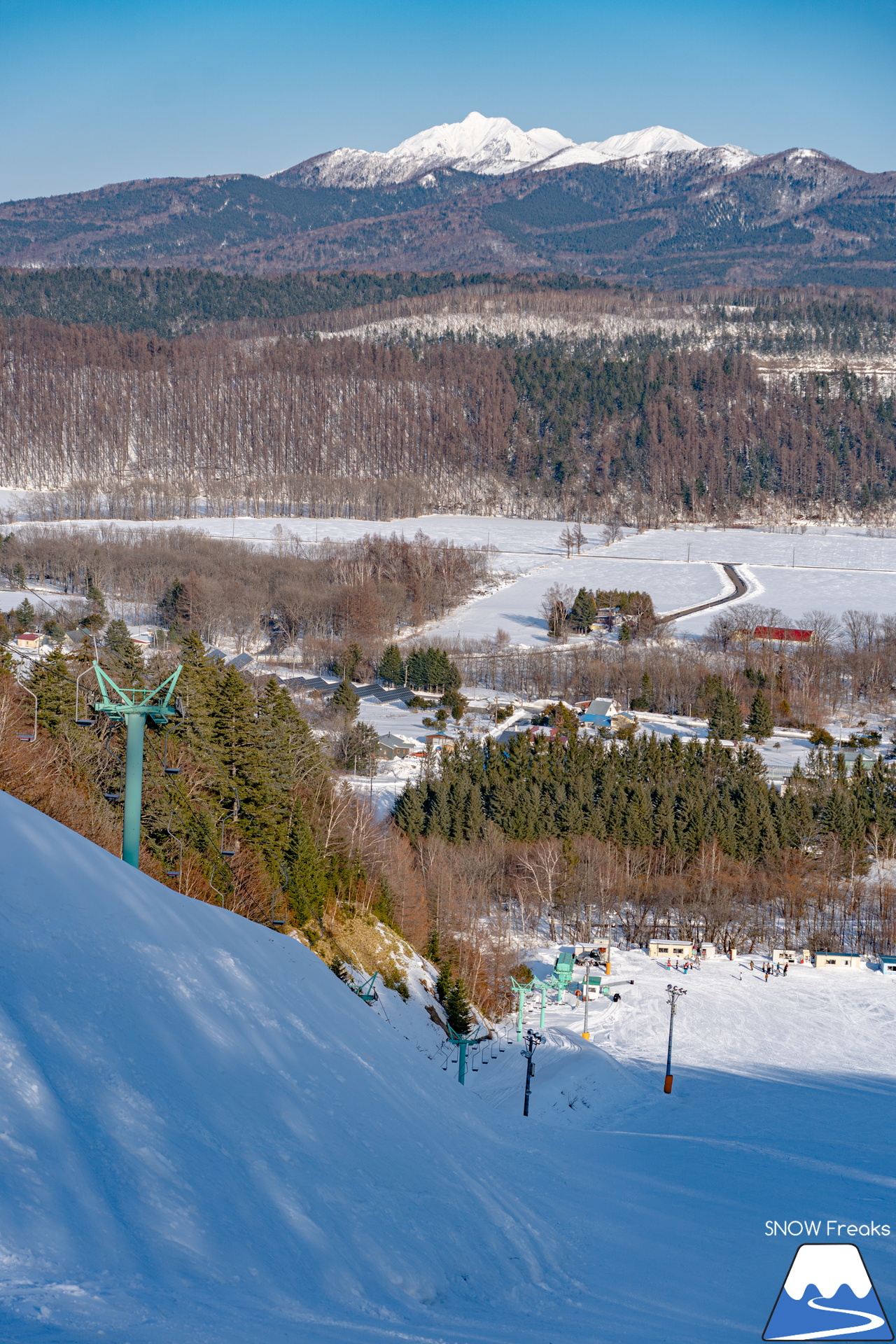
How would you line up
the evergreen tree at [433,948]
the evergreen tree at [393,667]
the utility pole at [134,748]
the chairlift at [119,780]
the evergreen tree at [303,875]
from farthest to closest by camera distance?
1. the evergreen tree at [393,667]
2. the evergreen tree at [433,948]
3. the evergreen tree at [303,875]
4. the chairlift at [119,780]
5. the utility pole at [134,748]

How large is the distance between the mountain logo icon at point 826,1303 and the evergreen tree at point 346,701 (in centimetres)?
4468

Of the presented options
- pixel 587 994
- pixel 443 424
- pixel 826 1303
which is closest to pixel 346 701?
pixel 587 994

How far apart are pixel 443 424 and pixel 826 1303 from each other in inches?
6325

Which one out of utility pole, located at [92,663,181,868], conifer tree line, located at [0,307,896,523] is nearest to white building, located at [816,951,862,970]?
utility pole, located at [92,663,181,868]

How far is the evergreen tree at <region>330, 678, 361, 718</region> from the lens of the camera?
171 ft

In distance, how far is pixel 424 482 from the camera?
149250 mm

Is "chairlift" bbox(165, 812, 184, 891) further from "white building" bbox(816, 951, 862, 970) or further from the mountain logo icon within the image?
"white building" bbox(816, 951, 862, 970)

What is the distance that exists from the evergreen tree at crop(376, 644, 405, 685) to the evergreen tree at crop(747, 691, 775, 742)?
20812 mm

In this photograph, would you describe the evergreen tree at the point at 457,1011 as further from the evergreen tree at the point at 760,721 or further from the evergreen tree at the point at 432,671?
the evergreen tree at the point at 432,671

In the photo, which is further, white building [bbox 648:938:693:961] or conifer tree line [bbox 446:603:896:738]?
conifer tree line [bbox 446:603:896:738]

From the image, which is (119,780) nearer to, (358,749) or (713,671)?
(358,749)

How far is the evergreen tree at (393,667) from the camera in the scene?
2482 inches

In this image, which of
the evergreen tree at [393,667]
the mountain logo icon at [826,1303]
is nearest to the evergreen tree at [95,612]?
the evergreen tree at [393,667]

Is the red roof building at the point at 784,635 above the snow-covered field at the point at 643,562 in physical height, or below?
below
